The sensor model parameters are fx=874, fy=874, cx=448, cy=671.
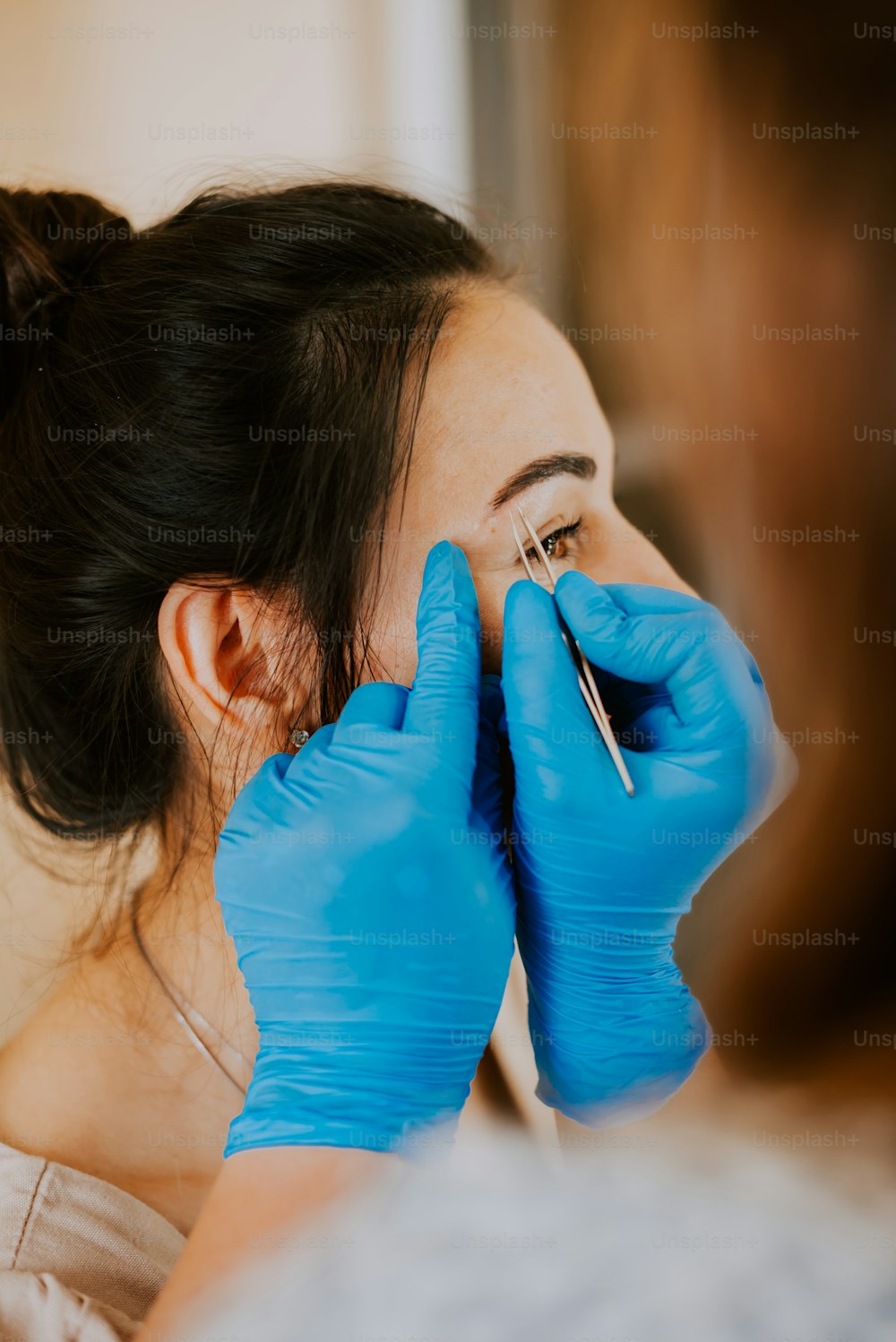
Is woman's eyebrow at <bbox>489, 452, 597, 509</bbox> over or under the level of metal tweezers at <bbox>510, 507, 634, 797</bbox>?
over

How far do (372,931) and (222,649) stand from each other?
36cm

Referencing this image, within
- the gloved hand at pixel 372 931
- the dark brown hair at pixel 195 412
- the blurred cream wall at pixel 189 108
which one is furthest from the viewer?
the blurred cream wall at pixel 189 108

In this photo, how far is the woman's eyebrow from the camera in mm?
910

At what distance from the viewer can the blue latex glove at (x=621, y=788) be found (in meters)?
0.84

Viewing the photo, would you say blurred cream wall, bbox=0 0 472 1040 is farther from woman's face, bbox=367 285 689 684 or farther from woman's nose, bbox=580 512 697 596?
woman's nose, bbox=580 512 697 596

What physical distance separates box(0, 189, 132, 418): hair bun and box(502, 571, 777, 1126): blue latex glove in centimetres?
62

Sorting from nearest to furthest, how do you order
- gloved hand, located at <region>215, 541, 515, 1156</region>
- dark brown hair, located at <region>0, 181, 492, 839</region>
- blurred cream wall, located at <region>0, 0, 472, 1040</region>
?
gloved hand, located at <region>215, 541, 515, 1156</region>, dark brown hair, located at <region>0, 181, 492, 839</region>, blurred cream wall, located at <region>0, 0, 472, 1040</region>

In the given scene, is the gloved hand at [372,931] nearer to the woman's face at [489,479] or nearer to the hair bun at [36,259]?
the woman's face at [489,479]

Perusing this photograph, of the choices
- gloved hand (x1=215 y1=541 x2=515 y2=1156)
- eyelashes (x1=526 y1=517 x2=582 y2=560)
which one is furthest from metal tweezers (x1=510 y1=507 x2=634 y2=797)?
gloved hand (x1=215 y1=541 x2=515 y2=1156)

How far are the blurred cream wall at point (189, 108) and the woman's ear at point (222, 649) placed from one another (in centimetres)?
51

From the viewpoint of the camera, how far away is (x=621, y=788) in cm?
84

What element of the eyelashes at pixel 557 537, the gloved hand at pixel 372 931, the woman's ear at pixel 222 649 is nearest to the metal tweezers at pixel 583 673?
the eyelashes at pixel 557 537

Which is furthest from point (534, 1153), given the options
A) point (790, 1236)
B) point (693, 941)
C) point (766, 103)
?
point (766, 103)

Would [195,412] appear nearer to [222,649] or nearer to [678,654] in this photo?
[222,649]
